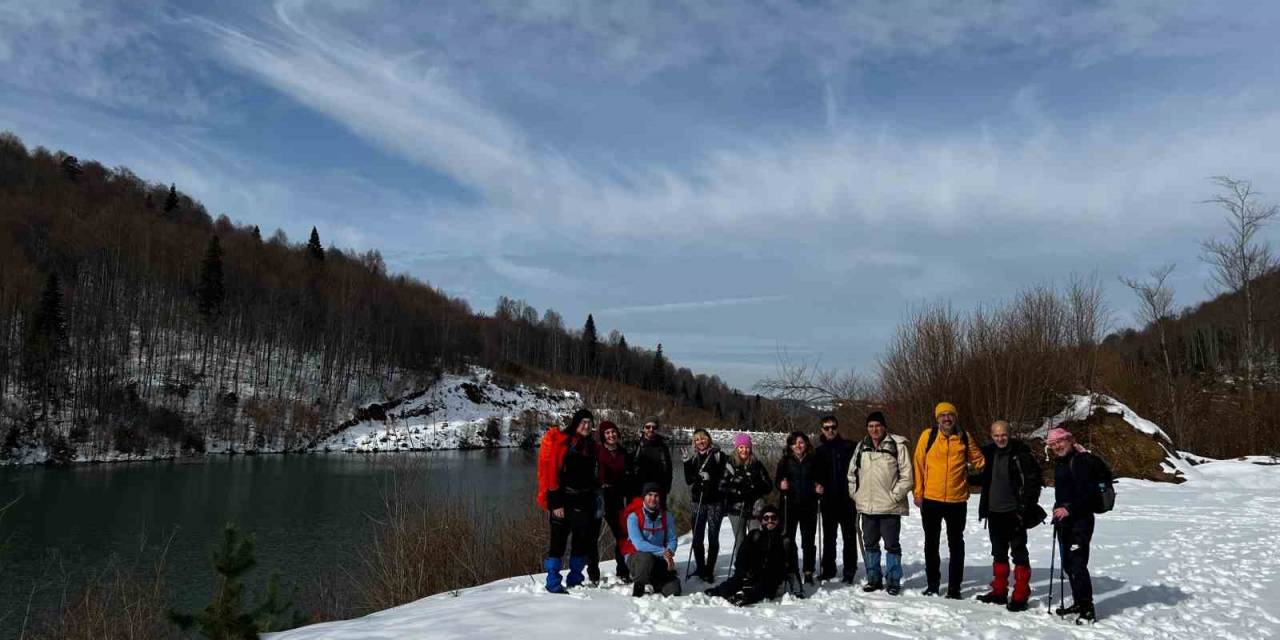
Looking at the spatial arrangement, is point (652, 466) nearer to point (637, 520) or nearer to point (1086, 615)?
point (637, 520)

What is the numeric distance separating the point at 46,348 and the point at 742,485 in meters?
63.0

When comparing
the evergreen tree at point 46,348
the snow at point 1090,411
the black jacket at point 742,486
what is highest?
the evergreen tree at point 46,348

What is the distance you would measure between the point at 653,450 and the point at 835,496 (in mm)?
1851

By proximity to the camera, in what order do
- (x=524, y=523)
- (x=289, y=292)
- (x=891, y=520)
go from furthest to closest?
(x=289, y=292) < (x=524, y=523) < (x=891, y=520)

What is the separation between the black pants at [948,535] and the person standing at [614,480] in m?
2.79

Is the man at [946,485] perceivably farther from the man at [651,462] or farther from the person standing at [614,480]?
the person standing at [614,480]

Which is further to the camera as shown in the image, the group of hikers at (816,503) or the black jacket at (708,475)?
the black jacket at (708,475)

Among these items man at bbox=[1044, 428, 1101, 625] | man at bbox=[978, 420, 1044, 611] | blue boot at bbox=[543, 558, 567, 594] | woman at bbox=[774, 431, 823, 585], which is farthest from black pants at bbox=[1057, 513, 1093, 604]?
blue boot at bbox=[543, 558, 567, 594]

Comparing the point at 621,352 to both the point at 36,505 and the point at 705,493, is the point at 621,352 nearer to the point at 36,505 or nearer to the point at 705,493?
the point at 36,505

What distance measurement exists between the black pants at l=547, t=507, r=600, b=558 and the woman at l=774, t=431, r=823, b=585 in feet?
6.21

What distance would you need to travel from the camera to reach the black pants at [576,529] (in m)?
6.98

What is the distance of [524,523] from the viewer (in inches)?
481

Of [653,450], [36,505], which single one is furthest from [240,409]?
[653,450]

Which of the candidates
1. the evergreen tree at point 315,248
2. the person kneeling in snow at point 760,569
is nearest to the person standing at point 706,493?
the person kneeling in snow at point 760,569
